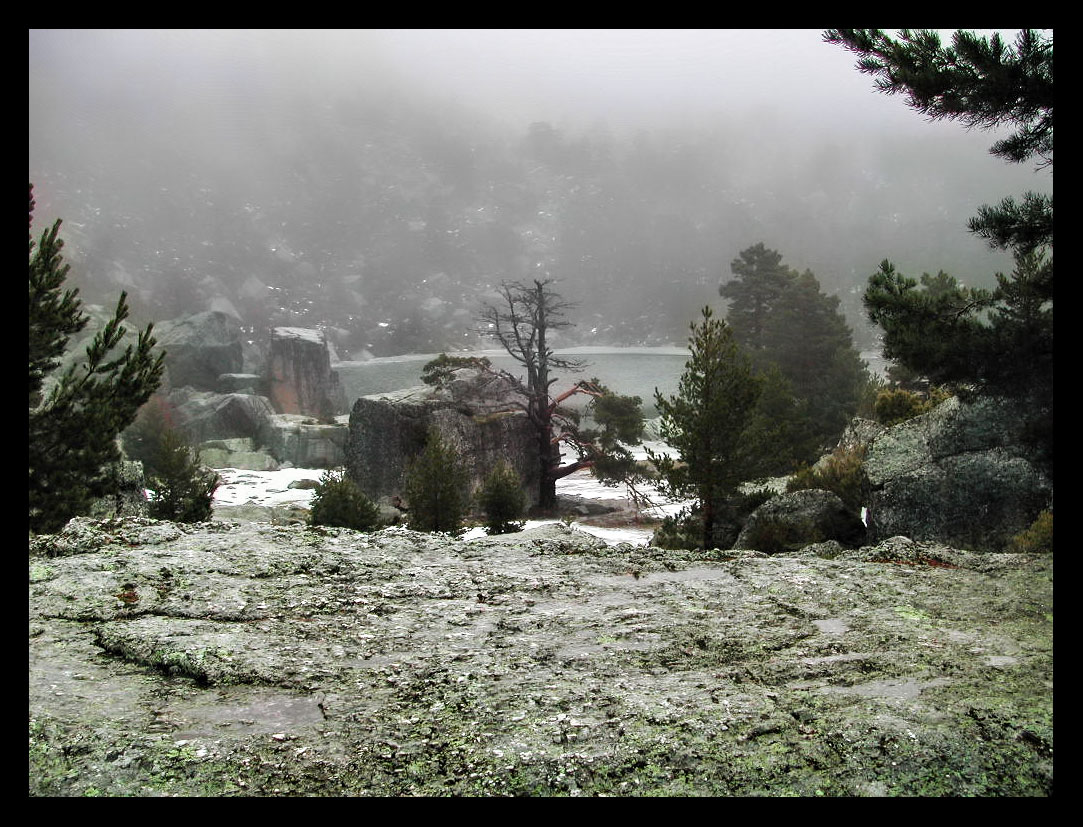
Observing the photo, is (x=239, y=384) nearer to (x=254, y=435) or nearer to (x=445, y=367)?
(x=254, y=435)

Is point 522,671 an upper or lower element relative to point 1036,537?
upper

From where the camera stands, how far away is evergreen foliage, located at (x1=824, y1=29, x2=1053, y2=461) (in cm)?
578

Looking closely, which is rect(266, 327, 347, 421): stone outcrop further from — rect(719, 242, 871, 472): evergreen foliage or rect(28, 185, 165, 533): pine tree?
rect(28, 185, 165, 533): pine tree

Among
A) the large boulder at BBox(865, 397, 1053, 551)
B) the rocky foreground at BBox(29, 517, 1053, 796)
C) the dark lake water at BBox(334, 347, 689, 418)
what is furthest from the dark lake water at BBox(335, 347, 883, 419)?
the rocky foreground at BBox(29, 517, 1053, 796)

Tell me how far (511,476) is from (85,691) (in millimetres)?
15799

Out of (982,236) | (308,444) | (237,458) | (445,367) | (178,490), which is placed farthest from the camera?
(308,444)

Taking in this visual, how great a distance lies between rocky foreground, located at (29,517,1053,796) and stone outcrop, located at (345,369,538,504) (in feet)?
75.3

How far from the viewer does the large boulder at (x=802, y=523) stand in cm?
1400

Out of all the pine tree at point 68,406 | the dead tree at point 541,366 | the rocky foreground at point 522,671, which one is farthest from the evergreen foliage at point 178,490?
the dead tree at point 541,366

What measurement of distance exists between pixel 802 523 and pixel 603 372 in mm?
35499

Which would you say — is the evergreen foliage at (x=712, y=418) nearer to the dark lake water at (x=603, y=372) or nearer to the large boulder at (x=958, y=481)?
the large boulder at (x=958, y=481)

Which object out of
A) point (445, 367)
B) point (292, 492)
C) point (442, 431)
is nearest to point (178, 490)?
point (442, 431)

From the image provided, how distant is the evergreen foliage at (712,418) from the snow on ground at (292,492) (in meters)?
6.89

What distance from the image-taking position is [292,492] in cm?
3141
